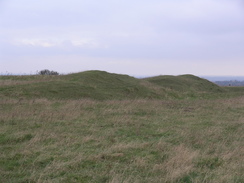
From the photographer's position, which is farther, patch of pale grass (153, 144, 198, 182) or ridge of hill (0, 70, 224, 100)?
ridge of hill (0, 70, 224, 100)

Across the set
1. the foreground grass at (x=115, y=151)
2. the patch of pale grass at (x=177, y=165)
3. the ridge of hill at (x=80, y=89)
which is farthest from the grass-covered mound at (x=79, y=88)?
the patch of pale grass at (x=177, y=165)

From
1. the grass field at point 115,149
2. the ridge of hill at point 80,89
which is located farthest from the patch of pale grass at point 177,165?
the ridge of hill at point 80,89

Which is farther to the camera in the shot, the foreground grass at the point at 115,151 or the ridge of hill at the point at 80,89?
the ridge of hill at the point at 80,89

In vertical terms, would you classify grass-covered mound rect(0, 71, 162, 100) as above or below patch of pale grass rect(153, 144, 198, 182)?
above

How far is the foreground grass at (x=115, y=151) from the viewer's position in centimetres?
470

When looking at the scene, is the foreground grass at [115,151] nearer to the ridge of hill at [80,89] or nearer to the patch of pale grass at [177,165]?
the patch of pale grass at [177,165]

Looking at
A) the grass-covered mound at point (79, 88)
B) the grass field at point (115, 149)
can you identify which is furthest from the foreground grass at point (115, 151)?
the grass-covered mound at point (79, 88)

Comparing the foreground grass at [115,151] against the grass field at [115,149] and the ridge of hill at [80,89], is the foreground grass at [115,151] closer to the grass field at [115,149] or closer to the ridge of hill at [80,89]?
the grass field at [115,149]

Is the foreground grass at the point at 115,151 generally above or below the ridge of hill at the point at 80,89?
below

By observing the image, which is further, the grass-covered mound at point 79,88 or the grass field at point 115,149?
the grass-covered mound at point 79,88

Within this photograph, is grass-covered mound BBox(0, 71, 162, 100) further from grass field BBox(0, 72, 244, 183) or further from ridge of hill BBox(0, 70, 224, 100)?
grass field BBox(0, 72, 244, 183)

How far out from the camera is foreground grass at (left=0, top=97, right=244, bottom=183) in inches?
185

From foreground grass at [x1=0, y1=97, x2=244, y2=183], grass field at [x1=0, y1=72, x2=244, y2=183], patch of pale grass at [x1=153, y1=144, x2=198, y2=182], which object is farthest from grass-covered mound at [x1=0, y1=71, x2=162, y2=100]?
patch of pale grass at [x1=153, y1=144, x2=198, y2=182]

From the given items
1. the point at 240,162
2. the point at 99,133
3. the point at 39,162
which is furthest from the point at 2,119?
the point at 240,162
